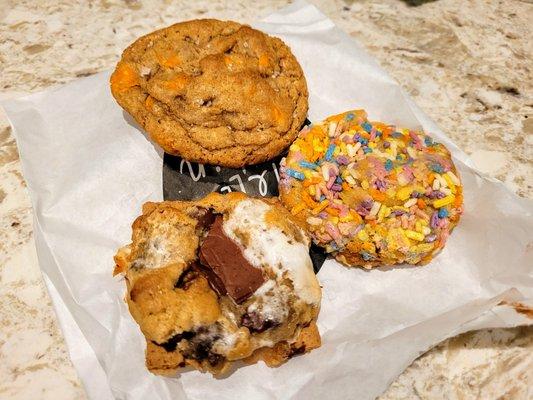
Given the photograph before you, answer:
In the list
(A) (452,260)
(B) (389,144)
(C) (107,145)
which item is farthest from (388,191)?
(C) (107,145)

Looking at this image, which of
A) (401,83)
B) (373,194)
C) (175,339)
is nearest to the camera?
(175,339)

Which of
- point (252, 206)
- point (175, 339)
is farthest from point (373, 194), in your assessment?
point (175, 339)

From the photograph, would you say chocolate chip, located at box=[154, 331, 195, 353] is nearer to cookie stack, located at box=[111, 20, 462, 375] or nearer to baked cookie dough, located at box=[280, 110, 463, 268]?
cookie stack, located at box=[111, 20, 462, 375]

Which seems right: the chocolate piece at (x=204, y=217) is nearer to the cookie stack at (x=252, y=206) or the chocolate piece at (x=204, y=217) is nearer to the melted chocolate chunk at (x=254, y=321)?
the cookie stack at (x=252, y=206)

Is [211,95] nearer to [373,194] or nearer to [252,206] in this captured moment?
[252,206]

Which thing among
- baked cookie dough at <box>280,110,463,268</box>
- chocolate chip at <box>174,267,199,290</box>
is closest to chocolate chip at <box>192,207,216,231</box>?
chocolate chip at <box>174,267,199,290</box>

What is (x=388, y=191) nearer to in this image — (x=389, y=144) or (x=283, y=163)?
(x=389, y=144)

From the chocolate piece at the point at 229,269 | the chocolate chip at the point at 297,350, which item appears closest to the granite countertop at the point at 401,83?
the chocolate chip at the point at 297,350
